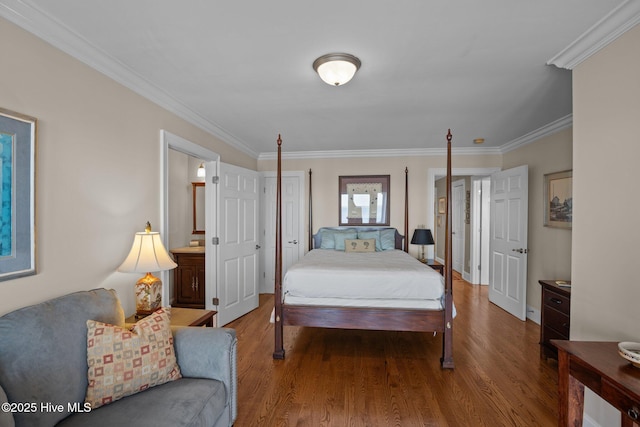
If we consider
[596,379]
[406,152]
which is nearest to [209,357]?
[596,379]

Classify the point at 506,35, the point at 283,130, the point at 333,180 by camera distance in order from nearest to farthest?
1. the point at 506,35
2. the point at 283,130
3. the point at 333,180

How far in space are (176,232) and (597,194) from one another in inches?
181

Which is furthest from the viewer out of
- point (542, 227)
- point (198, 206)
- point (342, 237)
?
point (198, 206)

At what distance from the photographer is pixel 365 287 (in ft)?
8.96

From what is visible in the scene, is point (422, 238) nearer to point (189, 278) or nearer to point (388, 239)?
point (388, 239)

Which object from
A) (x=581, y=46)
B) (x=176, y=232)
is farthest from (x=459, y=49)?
(x=176, y=232)

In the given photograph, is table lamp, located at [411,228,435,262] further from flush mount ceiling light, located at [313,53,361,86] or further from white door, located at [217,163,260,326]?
flush mount ceiling light, located at [313,53,361,86]

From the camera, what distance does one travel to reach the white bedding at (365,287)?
2.70 meters

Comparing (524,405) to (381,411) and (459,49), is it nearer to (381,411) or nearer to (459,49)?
(381,411)

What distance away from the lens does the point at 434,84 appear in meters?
2.40

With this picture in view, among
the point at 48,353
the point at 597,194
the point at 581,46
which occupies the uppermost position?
the point at 581,46

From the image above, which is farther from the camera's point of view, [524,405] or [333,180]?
[333,180]

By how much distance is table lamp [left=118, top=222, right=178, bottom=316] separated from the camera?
2.04 m

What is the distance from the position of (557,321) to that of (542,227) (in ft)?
4.63
